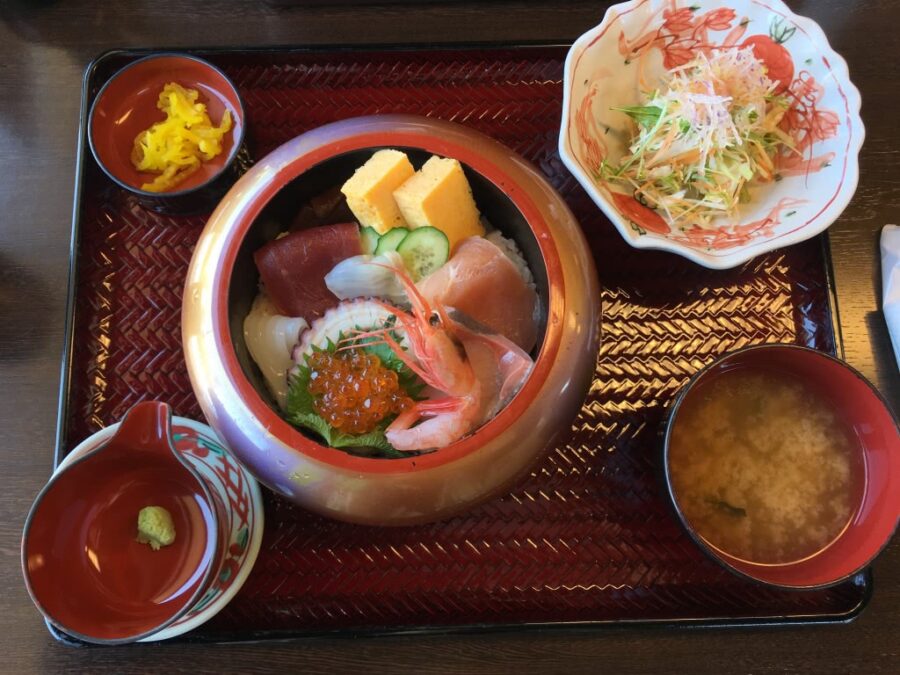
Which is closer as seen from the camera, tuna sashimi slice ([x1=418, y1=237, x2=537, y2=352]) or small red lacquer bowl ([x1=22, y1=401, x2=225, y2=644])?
small red lacquer bowl ([x1=22, y1=401, x2=225, y2=644])

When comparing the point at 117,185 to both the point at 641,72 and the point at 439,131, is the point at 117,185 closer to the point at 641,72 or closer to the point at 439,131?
the point at 439,131

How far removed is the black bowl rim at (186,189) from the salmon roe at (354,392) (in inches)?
20.1

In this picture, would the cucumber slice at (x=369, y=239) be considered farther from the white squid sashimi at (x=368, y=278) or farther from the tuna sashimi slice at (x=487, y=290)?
the tuna sashimi slice at (x=487, y=290)

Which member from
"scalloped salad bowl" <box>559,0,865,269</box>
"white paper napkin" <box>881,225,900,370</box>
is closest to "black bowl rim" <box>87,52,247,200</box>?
"scalloped salad bowl" <box>559,0,865,269</box>

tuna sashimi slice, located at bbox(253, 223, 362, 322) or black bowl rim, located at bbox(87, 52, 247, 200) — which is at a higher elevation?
black bowl rim, located at bbox(87, 52, 247, 200)

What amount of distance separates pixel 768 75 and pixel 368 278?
1003 millimetres

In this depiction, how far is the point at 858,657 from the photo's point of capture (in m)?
1.42

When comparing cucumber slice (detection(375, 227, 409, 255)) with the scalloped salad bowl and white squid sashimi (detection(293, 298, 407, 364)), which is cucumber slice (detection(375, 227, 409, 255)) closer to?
white squid sashimi (detection(293, 298, 407, 364))

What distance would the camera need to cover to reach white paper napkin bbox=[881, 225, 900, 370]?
1.53 m

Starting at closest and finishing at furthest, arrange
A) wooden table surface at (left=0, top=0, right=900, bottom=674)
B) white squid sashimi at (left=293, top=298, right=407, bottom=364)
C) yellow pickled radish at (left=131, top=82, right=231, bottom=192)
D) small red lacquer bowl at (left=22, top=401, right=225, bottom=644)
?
small red lacquer bowl at (left=22, top=401, right=225, bottom=644)
white squid sashimi at (left=293, top=298, right=407, bottom=364)
wooden table surface at (left=0, top=0, right=900, bottom=674)
yellow pickled radish at (left=131, top=82, right=231, bottom=192)

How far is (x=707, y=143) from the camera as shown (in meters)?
1.44

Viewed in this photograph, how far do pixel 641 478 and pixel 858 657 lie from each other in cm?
58

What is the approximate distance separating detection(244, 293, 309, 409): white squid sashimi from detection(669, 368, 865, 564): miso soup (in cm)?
77

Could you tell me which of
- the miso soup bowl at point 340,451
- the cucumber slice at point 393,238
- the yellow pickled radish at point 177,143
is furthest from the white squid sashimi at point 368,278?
the yellow pickled radish at point 177,143
